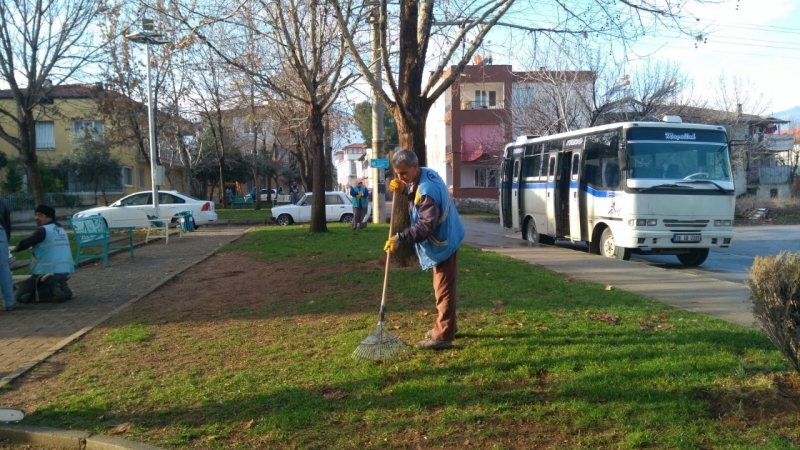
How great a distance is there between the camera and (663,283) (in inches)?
377

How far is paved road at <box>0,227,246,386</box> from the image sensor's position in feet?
21.4

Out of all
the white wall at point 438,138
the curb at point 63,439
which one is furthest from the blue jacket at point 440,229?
the white wall at point 438,138

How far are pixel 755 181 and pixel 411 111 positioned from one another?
1676 inches

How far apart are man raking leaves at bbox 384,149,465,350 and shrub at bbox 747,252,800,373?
2302mm

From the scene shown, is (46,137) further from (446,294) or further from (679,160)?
(446,294)

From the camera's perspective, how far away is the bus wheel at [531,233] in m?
17.9

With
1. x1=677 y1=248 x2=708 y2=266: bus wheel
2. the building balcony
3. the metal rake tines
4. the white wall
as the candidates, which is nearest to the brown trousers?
the metal rake tines

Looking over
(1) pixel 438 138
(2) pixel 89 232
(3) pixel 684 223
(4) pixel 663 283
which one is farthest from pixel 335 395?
(1) pixel 438 138

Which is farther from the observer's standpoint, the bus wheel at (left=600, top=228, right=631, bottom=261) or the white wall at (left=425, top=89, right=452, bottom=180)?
the white wall at (left=425, top=89, right=452, bottom=180)

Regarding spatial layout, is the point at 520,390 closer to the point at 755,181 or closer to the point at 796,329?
the point at 796,329

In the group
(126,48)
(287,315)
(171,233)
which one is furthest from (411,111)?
(126,48)

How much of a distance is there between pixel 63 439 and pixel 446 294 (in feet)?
10.3

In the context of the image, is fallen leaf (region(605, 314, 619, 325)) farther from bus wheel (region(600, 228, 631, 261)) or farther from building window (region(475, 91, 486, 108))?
building window (region(475, 91, 486, 108))

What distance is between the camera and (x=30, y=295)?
895cm
